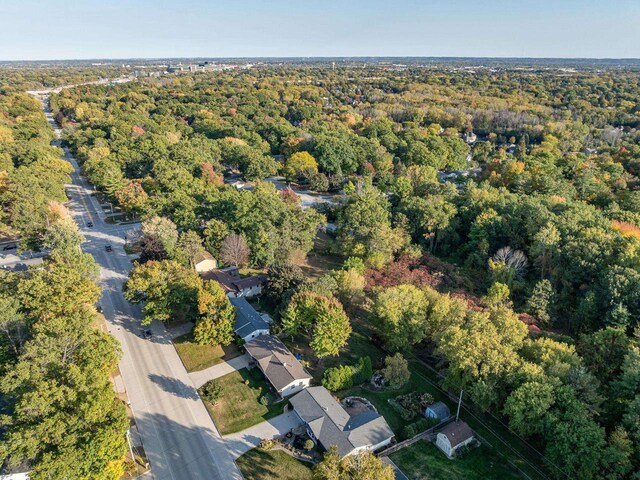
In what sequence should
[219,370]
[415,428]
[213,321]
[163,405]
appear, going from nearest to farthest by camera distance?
[415,428] → [163,405] → [219,370] → [213,321]

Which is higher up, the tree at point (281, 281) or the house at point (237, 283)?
the tree at point (281, 281)

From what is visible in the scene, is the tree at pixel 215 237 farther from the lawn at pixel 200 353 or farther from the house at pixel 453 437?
the house at pixel 453 437

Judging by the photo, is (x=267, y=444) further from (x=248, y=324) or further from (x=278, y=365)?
(x=248, y=324)

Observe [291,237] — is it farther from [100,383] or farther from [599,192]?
[599,192]

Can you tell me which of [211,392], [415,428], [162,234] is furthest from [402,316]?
[162,234]

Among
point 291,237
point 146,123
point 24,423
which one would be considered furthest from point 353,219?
point 146,123

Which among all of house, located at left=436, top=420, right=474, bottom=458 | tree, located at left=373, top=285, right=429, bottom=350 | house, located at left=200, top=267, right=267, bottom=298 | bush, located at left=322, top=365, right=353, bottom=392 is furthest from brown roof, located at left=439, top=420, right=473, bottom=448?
house, located at left=200, top=267, right=267, bottom=298

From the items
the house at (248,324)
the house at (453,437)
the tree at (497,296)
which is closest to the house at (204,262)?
the house at (248,324)
